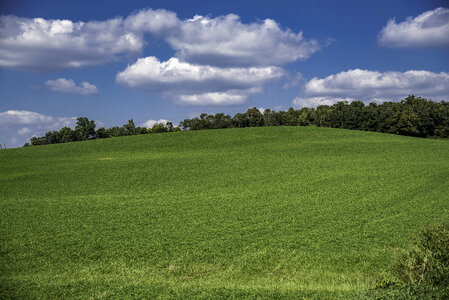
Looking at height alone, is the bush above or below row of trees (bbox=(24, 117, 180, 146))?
below

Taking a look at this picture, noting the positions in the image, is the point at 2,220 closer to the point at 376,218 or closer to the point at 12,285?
the point at 12,285

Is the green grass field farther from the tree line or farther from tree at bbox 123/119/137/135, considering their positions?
tree at bbox 123/119/137/135

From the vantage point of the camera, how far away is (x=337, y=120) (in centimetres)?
10525

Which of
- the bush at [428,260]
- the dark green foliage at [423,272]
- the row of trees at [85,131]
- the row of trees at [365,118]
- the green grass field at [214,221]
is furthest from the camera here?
the row of trees at [85,131]

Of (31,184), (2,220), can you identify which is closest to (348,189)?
(2,220)

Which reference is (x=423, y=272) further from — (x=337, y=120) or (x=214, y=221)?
(x=337, y=120)

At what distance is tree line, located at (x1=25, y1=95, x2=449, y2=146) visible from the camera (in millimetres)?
91625

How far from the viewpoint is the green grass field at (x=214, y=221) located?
550 inches

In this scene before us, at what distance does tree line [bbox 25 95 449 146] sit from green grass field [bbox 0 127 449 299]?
163ft

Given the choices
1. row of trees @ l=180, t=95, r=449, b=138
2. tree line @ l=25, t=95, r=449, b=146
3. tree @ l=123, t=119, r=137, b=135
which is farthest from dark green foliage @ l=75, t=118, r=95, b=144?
row of trees @ l=180, t=95, r=449, b=138

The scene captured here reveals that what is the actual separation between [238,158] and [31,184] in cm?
2253

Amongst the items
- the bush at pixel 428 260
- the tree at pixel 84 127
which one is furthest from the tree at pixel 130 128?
the bush at pixel 428 260

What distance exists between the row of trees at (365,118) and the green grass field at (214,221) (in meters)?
48.2

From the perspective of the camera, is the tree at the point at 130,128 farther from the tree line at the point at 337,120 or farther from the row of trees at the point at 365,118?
the row of trees at the point at 365,118
